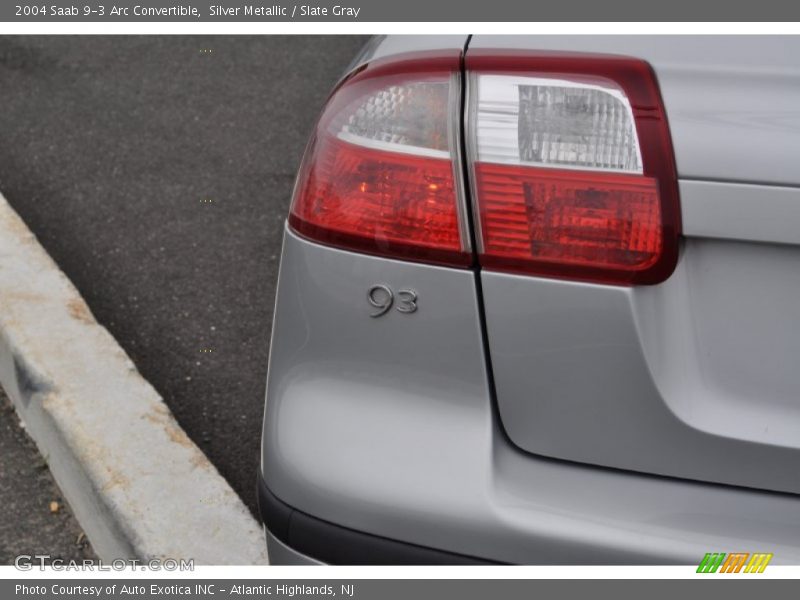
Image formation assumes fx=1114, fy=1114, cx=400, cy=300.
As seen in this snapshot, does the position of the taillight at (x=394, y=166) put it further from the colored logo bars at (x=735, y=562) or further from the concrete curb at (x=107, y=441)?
the concrete curb at (x=107, y=441)

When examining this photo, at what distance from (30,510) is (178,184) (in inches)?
75.8

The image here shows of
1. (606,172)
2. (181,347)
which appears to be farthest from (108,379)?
(606,172)

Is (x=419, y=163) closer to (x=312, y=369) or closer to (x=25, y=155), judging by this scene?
(x=312, y=369)

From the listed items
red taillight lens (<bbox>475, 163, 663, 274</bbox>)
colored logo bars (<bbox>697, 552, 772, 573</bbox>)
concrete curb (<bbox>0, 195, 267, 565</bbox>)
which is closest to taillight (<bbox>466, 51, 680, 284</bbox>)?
red taillight lens (<bbox>475, 163, 663, 274</bbox>)

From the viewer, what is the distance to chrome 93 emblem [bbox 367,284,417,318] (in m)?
1.61

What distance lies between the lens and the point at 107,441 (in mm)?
2762

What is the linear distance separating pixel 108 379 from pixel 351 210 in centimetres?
155

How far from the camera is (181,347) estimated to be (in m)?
3.44

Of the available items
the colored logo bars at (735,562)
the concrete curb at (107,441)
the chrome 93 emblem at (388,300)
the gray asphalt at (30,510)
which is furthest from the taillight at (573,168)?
the gray asphalt at (30,510)

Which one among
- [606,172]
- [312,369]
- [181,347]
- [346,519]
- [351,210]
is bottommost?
[181,347]

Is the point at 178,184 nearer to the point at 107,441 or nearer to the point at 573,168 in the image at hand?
the point at 107,441

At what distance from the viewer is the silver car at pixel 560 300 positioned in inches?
58.5

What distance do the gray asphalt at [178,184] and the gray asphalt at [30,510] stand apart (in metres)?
0.39

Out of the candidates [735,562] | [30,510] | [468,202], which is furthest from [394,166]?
[30,510]
